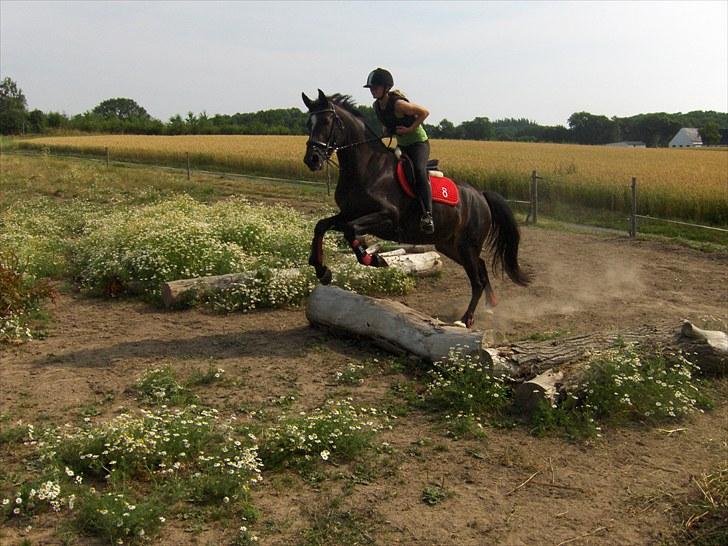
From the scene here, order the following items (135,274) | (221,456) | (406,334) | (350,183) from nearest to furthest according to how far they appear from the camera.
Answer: (221,456) → (406,334) → (350,183) → (135,274)

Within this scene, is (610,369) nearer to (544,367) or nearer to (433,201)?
(544,367)

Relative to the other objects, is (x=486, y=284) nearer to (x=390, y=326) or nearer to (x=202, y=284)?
(x=390, y=326)

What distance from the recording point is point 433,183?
353 inches

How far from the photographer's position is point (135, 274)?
1052 centimetres

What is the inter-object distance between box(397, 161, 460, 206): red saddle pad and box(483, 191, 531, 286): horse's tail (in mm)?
914

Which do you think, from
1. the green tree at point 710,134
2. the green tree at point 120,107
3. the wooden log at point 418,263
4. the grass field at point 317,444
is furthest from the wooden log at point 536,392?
the green tree at point 120,107

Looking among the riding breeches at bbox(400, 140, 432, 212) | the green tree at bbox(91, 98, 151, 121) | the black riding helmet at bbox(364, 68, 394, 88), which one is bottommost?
the riding breeches at bbox(400, 140, 432, 212)

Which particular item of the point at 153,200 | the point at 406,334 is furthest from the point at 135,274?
the point at 153,200

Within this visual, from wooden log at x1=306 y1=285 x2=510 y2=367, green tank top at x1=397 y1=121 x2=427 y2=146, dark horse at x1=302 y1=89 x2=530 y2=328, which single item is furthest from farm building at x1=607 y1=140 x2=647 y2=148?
wooden log at x1=306 y1=285 x2=510 y2=367

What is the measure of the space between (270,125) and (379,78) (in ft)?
276

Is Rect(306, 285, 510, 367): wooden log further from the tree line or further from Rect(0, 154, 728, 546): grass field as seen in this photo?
the tree line

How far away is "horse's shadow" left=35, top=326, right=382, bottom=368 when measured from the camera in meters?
7.51

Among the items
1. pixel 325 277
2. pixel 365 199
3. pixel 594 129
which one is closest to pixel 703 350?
pixel 365 199

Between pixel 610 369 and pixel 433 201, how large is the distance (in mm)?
3278
